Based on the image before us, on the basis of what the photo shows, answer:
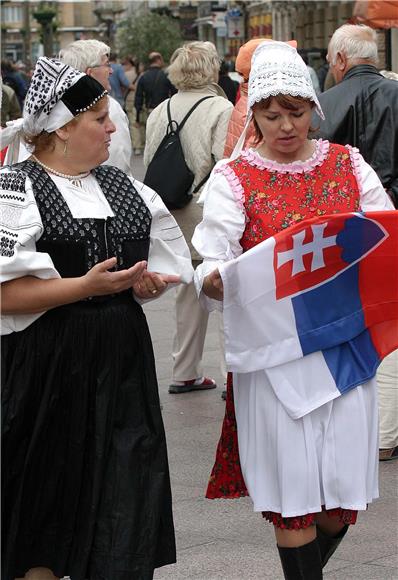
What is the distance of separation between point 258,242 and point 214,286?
0.21 metres

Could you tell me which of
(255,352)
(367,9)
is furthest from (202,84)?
(255,352)

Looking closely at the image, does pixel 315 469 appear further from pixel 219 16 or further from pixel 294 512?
pixel 219 16

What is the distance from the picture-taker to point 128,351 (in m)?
3.94

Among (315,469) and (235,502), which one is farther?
(235,502)

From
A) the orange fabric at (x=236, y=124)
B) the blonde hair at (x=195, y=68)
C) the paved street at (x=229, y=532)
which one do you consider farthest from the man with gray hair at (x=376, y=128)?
the blonde hair at (x=195, y=68)

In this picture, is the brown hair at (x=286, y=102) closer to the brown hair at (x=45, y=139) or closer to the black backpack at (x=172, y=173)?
the brown hair at (x=45, y=139)

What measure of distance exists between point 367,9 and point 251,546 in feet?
16.4

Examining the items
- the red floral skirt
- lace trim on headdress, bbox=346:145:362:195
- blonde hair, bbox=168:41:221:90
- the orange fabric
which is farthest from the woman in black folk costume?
blonde hair, bbox=168:41:221:90

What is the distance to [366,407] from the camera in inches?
161

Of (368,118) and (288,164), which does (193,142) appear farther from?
(288,164)

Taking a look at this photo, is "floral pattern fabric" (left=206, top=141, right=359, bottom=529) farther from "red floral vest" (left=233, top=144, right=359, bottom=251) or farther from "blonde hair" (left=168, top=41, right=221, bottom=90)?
"blonde hair" (left=168, top=41, right=221, bottom=90)

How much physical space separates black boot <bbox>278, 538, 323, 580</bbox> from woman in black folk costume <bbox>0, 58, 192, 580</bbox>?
0.41 metres

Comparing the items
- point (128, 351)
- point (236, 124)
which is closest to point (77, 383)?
point (128, 351)

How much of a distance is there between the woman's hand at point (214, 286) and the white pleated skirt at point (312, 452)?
270 mm
